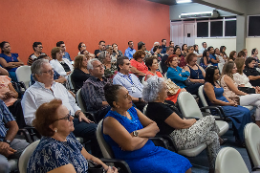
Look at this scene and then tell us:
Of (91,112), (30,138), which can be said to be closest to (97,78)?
(91,112)

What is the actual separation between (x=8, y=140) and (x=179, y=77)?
326 centimetres

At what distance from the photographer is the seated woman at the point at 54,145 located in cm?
139

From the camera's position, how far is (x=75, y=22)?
829cm

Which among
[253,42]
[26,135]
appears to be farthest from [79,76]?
[253,42]

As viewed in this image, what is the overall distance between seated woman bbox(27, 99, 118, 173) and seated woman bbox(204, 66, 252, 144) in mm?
2378

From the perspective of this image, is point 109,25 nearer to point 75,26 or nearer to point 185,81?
point 75,26

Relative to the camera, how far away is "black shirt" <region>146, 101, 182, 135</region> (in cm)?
232

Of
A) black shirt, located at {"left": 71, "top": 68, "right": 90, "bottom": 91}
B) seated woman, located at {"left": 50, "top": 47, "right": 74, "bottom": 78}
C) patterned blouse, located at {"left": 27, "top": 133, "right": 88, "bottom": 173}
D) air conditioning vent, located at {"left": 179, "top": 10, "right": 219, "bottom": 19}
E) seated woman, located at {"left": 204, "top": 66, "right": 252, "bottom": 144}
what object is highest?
air conditioning vent, located at {"left": 179, "top": 10, "right": 219, "bottom": 19}

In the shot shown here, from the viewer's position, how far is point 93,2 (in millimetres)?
8859

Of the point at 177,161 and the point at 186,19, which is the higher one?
the point at 186,19

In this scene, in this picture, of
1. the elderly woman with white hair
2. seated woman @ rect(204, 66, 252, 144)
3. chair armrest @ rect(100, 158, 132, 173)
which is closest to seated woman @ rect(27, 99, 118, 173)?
chair armrest @ rect(100, 158, 132, 173)

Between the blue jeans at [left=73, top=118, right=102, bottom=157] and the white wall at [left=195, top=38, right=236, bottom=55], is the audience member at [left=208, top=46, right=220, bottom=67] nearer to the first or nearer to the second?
the white wall at [left=195, top=38, right=236, bottom=55]

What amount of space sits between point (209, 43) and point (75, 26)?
775 centimetres

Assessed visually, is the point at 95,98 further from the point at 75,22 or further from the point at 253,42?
the point at 253,42
